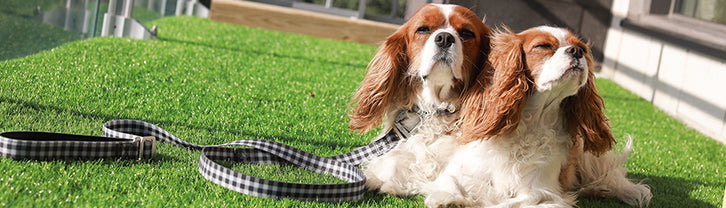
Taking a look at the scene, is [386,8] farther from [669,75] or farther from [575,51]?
[575,51]

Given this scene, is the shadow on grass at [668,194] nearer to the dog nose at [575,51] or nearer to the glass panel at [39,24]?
the dog nose at [575,51]

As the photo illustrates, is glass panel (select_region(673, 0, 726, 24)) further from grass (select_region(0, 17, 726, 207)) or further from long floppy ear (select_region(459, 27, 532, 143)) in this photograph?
long floppy ear (select_region(459, 27, 532, 143))

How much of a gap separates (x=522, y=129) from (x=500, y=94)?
21 cm

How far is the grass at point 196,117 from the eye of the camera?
227 centimetres

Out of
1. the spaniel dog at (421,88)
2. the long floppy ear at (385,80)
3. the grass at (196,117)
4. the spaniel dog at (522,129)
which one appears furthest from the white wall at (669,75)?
the long floppy ear at (385,80)

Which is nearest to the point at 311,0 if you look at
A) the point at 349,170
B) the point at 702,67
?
the point at 702,67

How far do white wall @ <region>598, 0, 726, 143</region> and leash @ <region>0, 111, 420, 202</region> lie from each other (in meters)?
3.72

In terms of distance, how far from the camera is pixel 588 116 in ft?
8.21

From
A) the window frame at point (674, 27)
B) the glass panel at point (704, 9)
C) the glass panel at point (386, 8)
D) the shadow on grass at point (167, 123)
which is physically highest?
the glass panel at point (704, 9)

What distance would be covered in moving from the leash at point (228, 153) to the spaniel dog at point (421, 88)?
87 millimetres

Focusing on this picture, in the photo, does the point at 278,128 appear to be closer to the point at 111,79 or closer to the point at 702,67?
the point at 111,79

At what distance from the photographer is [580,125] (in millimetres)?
2525

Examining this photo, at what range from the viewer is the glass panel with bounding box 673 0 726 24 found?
627cm

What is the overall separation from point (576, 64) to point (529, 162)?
16.9 inches
